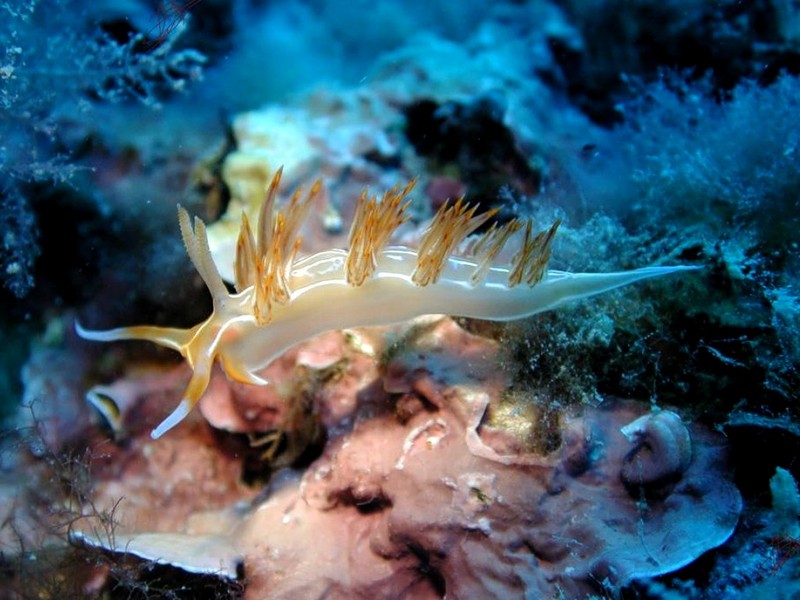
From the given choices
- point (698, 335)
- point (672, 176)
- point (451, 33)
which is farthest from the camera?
point (451, 33)

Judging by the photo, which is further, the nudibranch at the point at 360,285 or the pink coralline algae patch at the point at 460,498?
the nudibranch at the point at 360,285

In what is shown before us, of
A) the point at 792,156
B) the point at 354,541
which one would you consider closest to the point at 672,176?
the point at 792,156

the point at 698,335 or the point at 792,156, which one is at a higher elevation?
the point at 792,156

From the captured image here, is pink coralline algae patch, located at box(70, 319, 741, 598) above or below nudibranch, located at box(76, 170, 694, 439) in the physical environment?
below

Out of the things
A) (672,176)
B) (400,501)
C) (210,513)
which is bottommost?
(210,513)

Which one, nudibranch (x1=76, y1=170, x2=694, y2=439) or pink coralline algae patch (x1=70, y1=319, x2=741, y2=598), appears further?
nudibranch (x1=76, y1=170, x2=694, y2=439)

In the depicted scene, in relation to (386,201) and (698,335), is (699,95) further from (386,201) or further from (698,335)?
(386,201)

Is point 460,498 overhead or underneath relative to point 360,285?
underneath

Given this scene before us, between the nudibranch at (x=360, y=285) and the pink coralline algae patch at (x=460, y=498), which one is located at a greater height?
the nudibranch at (x=360, y=285)
